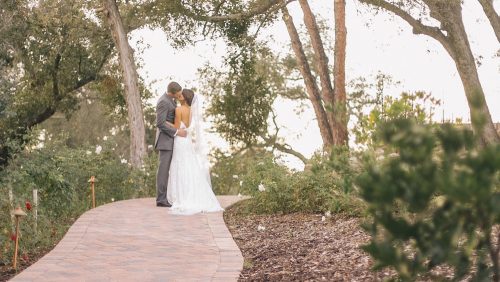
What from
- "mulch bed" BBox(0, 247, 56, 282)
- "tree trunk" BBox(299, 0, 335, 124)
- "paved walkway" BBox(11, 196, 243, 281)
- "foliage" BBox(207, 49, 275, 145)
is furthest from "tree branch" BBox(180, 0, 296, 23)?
"mulch bed" BBox(0, 247, 56, 282)

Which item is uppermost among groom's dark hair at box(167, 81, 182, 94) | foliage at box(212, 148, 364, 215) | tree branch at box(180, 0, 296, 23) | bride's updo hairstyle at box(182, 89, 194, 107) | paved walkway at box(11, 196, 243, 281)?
tree branch at box(180, 0, 296, 23)

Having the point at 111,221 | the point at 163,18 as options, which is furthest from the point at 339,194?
the point at 163,18

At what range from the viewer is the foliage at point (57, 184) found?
377 inches

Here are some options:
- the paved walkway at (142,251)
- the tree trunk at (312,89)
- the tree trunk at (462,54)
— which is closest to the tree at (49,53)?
the tree trunk at (312,89)

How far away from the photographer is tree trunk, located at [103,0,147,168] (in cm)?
1945

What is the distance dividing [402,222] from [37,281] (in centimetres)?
459

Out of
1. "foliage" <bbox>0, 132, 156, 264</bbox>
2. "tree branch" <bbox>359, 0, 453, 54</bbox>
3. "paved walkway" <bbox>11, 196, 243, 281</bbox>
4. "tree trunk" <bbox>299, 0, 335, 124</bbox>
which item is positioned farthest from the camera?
"tree trunk" <bbox>299, 0, 335, 124</bbox>

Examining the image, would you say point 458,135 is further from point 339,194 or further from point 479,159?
point 339,194

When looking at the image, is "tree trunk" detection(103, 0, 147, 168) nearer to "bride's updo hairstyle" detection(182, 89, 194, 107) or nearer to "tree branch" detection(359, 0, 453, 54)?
"tree branch" detection(359, 0, 453, 54)

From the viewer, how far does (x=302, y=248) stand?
8164 mm

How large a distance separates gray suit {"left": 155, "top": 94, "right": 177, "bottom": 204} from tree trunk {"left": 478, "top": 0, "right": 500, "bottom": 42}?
11.3m

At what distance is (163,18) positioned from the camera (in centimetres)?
1980

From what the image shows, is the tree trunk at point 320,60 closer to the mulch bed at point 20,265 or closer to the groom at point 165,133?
the groom at point 165,133

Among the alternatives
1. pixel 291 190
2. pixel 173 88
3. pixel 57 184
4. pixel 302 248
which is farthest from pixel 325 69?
pixel 302 248
